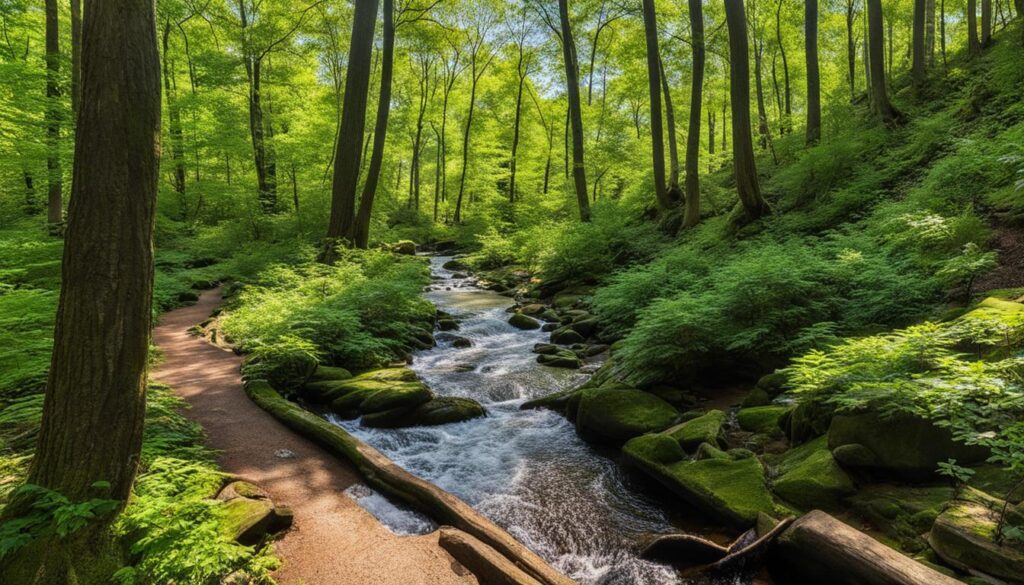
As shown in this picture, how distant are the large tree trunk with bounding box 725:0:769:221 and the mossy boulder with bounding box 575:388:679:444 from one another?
784cm

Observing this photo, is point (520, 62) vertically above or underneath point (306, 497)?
above

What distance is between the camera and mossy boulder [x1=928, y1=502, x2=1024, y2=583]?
3055 millimetres

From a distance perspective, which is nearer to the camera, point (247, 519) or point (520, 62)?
point (247, 519)

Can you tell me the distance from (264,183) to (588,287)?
1557 cm

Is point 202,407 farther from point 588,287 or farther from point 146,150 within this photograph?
point 588,287

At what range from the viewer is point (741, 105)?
12.2 m

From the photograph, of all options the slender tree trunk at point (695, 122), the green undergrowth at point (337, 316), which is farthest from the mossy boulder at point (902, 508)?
the slender tree trunk at point (695, 122)

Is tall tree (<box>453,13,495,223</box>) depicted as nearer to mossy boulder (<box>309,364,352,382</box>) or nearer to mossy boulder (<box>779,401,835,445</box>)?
mossy boulder (<box>309,364,352,382</box>)

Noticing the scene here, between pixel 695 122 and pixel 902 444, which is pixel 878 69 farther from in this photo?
pixel 902 444

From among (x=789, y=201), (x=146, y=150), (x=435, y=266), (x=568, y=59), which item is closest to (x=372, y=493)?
(x=146, y=150)

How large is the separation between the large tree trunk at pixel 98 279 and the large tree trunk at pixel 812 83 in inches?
678

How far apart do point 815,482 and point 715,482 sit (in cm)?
89

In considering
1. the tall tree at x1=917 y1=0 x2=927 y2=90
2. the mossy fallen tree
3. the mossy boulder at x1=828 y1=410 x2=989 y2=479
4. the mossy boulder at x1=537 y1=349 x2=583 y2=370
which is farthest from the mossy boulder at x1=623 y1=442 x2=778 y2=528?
the tall tree at x1=917 y1=0 x2=927 y2=90

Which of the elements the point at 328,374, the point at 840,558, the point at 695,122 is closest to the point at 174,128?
the point at 328,374
